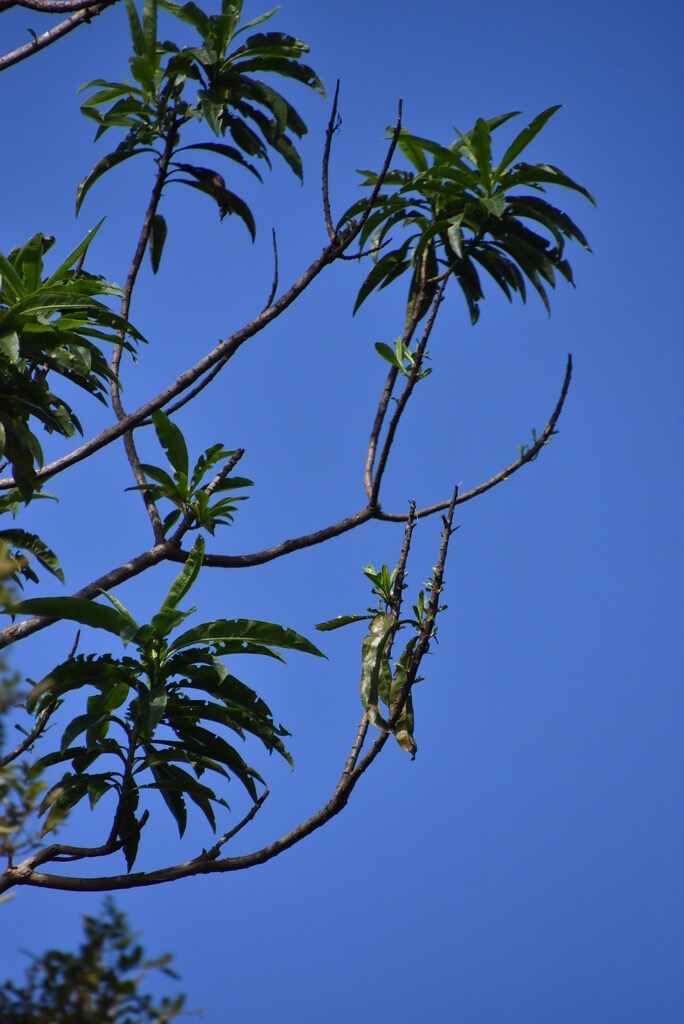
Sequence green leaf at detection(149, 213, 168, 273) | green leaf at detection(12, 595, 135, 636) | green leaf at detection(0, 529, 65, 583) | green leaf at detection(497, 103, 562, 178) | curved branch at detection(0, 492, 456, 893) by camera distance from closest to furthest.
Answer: curved branch at detection(0, 492, 456, 893) → green leaf at detection(12, 595, 135, 636) → green leaf at detection(0, 529, 65, 583) → green leaf at detection(497, 103, 562, 178) → green leaf at detection(149, 213, 168, 273)

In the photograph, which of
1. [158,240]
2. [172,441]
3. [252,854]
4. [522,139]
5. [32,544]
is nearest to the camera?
[252,854]

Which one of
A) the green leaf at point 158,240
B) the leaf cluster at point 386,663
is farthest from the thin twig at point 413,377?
the green leaf at point 158,240

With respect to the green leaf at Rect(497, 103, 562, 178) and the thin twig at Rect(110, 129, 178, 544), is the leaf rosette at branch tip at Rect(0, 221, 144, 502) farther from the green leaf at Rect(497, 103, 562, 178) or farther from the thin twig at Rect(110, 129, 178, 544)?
the green leaf at Rect(497, 103, 562, 178)

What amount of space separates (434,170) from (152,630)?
2.86 meters

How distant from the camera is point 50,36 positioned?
3.46 metres

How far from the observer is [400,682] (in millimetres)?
3098

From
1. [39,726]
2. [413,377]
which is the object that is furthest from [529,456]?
[39,726]

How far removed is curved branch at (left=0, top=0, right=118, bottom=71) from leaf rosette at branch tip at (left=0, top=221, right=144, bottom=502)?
628mm

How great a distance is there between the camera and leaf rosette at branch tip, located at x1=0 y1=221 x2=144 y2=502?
12.5 feet

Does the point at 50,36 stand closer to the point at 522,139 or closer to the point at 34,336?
the point at 34,336

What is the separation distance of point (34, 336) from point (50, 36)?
0.97 metres

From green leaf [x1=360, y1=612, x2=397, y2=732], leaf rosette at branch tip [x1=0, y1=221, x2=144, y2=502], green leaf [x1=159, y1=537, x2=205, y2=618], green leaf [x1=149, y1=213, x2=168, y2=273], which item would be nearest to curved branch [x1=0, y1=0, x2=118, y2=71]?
leaf rosette at branch tip [x1=0, y1=221, x2=144, y2=502]

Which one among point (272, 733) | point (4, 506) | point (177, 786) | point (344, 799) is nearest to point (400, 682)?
point (344, 799)

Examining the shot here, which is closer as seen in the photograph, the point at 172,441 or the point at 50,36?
the point at 50,36
